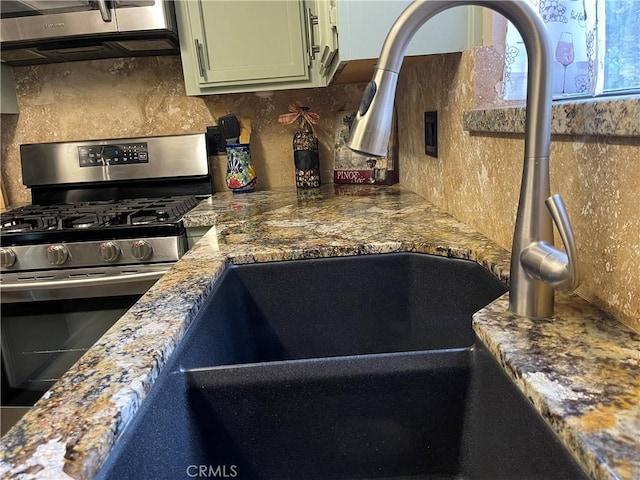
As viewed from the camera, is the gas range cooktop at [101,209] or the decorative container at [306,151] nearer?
the gas range cooktop at [101,209]

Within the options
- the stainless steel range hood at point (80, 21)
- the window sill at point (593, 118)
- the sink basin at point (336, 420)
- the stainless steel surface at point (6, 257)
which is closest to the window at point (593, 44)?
the window sill at point (593, 118)

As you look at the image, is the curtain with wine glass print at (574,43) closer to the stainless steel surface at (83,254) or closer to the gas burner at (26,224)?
the stainless steel surface at (83,254)

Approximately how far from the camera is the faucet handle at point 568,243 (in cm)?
50

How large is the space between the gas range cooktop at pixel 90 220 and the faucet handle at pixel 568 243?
1279mm

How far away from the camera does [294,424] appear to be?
66cm

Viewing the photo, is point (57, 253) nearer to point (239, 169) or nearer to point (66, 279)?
point (66, 279)

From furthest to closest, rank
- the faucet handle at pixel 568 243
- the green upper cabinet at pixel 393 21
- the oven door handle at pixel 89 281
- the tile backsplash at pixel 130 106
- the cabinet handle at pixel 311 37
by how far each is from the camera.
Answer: the tile backsplash at pixel 130 106 → the cabinet handle at pixel 311 37 → the oven door handle at pixel 89 281 → the green upper cabinet at pixel 393 21 → the faucet handle at pixel 568 243

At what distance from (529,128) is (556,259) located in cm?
16

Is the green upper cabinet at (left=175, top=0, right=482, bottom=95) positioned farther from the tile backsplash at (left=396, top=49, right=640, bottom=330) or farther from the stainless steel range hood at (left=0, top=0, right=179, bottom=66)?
the tile backsplash at (left=396, top=49, right=640, bottom=330)

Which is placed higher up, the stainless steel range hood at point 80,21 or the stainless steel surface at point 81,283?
the stainless steel range hood at point 80,21

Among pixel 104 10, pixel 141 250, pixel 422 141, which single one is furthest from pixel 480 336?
pixel 104 10

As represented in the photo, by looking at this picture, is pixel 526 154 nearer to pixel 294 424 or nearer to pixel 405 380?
pixel 405 380

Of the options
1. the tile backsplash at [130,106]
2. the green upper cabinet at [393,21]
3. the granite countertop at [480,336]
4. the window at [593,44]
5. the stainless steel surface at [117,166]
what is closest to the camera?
the granite countertop at [480,336]

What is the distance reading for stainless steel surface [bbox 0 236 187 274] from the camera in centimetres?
159
